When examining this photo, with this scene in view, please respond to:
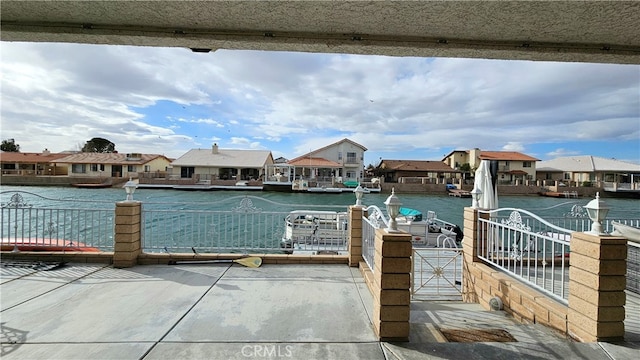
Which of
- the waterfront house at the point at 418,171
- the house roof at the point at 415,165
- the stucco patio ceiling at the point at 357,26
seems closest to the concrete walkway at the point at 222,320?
the stucco patio ceiling at the point at 357,26

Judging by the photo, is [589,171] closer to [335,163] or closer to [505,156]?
[505,156]

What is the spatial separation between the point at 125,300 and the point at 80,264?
196 cm

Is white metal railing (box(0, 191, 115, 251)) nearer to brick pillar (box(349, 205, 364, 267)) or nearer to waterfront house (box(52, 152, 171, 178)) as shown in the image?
brick pillar (box(349, 205, 364, 267))

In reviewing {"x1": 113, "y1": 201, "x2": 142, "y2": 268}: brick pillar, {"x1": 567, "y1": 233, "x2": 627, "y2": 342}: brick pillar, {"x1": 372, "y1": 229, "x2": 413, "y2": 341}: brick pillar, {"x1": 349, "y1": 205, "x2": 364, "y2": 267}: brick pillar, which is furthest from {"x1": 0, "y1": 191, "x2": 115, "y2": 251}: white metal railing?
{"x1": 567, "y1": 233, "x2": 627, "y2": 342}: brick pillar

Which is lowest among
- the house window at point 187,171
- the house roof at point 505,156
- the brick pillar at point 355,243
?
the brick pillar at point 355,243

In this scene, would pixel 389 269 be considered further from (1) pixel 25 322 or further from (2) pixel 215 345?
(1) pixel 25 322

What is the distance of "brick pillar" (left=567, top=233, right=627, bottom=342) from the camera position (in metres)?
2.43

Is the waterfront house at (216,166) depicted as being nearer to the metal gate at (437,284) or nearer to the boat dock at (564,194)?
the metal gate at (437,284)

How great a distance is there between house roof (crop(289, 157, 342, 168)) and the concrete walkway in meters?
35.0

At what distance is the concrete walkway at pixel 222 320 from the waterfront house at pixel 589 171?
159 feet

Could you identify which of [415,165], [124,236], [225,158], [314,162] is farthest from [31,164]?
[415,165]

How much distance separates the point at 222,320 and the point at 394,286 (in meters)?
1.71

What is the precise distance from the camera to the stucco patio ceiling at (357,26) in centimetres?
194

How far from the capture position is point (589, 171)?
43.5 m
